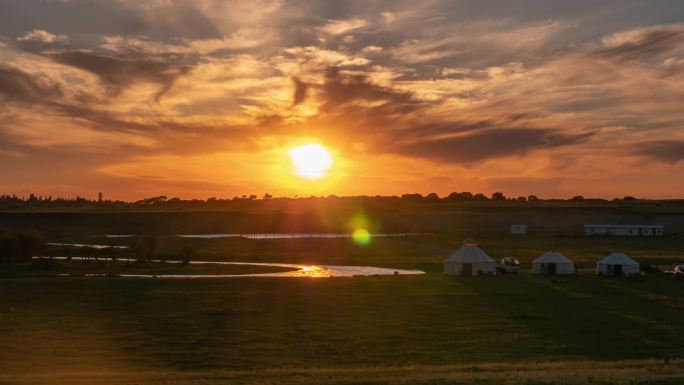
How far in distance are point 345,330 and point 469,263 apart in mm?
32007

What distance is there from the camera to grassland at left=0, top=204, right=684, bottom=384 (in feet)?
102

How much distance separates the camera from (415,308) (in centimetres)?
5150

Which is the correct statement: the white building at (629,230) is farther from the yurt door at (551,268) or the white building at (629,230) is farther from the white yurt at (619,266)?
the yurt door at (551,268)

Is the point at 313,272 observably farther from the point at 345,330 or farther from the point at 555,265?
the point at 345,330

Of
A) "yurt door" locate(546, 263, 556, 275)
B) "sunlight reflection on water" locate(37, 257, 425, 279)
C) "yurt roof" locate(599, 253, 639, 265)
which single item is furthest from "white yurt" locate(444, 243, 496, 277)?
"yurt roof" locate(599, 253, 639, 265)

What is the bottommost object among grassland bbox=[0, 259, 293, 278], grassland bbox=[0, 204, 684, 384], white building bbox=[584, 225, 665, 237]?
grassland bbox=[0, 204, 684, 384]

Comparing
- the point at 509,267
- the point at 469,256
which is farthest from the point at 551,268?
the point at 469,256

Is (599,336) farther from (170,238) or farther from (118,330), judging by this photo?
(170,238)

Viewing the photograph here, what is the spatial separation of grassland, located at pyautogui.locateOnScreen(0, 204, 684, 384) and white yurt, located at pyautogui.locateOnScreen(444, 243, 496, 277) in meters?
1.76

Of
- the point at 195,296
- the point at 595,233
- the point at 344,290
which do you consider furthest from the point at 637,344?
the point at 595,233

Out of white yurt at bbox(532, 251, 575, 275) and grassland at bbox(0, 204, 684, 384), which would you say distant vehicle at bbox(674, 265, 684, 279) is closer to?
grassland at bbox(0, 204, 684, 384)

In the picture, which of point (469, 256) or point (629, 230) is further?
point (629, 230)

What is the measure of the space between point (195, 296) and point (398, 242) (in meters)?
71.2

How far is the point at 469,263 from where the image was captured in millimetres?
73312
